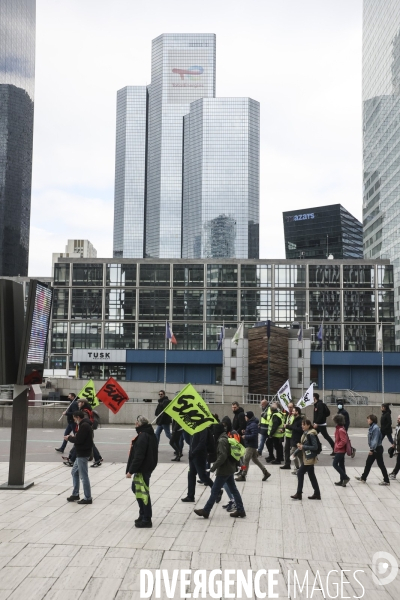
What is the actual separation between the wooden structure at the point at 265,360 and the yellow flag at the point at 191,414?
3707 centimetres

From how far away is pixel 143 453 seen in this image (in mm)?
11047

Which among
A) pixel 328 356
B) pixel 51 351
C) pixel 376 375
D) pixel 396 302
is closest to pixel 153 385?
pixel 328 356

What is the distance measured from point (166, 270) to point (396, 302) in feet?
164

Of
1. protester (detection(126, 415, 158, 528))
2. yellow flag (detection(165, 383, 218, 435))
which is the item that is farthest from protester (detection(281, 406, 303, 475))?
protester (detection(126, 415, 158, 528))

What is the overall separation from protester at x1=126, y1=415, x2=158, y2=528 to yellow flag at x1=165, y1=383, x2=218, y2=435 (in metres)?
1.61

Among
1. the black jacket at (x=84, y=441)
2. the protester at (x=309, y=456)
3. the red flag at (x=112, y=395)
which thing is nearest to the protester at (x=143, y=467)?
the black jacket at (x=84, y=441)

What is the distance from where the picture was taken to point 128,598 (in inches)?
304

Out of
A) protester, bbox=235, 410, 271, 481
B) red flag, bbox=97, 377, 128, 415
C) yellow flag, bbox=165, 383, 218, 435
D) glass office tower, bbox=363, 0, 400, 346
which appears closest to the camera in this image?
yellow flag, bbox=165, 383, 218, 435

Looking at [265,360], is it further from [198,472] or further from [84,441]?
[84,441]

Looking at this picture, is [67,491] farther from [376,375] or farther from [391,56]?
[391,56]

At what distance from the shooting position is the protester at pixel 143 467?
11016 millimetres

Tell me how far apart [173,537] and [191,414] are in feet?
9.38

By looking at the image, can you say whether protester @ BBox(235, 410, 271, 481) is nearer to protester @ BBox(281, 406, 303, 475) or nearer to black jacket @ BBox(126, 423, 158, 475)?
protester @ BBox(281, 406, 303, 475)

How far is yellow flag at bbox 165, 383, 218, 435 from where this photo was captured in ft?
42.2
